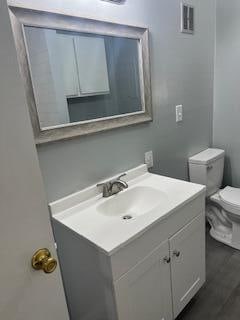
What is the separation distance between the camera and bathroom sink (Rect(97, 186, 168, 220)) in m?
1.38

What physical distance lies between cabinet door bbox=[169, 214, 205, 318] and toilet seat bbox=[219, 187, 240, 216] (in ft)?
2.04

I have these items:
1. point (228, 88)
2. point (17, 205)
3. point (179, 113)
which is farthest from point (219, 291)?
point (228, 88)

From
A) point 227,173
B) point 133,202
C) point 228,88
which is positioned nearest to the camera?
point 133,202

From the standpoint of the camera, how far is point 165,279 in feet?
4.07

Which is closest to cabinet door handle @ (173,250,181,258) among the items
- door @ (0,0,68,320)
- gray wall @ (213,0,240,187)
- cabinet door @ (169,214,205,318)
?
cabinet door @ (169,214,205,318)

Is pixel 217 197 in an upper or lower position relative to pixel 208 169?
lower

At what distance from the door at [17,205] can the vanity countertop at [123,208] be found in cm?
33

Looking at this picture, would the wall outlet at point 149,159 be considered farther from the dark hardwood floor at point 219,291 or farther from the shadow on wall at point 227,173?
the shadow on wall at point 227,173

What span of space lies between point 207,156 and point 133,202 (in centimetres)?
104

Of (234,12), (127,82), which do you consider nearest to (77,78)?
(127,82)

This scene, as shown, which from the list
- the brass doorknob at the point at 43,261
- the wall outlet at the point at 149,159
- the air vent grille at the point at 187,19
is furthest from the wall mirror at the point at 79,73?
the brass doorknob at the point at 43,261

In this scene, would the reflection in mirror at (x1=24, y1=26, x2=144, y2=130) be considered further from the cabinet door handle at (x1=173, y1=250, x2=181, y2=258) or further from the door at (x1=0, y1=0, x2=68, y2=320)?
the cabinet door handle at (x1=173, y1=250, x2=181, y2=258)

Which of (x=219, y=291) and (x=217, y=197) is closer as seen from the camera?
(x=219, y=291)

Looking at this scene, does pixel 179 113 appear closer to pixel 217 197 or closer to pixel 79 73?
pixel 217 197
